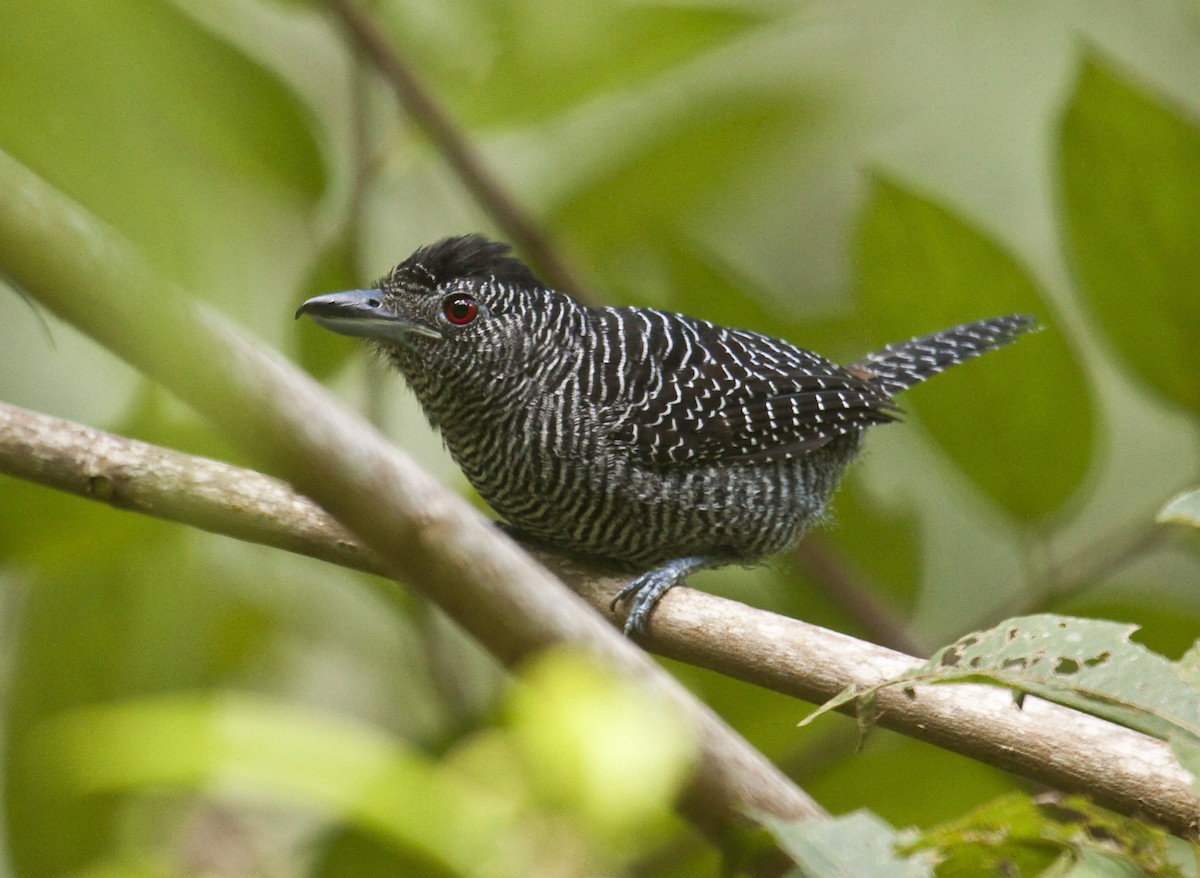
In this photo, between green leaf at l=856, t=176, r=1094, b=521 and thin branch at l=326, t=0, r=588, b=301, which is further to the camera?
thin branch at l=326, t=0, r=588, b=301

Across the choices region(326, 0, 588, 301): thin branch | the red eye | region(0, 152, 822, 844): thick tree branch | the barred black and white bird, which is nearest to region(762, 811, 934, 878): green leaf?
region(0, 152, 822, 844): thick tree branch

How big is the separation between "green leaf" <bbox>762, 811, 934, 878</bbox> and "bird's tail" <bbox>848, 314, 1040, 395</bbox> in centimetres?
218

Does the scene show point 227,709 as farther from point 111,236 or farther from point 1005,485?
point 1005,485

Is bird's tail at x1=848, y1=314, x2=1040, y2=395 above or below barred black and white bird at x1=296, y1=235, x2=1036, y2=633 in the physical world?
above

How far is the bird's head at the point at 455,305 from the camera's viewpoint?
124 inches

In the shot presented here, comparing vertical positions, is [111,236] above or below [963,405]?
below

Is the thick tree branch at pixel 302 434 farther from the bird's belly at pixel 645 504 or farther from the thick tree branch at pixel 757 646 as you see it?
the bird's belly at pixel 645 504

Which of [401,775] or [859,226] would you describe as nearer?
[401,775]

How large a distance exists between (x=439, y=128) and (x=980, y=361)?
1.61 metres

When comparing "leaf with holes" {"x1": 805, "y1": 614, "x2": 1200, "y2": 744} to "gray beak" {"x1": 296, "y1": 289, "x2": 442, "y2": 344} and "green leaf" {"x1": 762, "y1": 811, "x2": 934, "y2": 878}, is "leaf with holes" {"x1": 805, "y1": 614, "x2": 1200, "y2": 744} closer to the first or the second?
"green leaf" {"x1": 762, "y1": 811, "x2": 934, "y2": 878}

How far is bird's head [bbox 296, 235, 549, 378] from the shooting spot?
316 centimetres

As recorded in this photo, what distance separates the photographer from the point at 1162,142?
294cm

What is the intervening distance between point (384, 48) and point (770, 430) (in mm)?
1497

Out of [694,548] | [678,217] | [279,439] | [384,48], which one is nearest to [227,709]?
[279,439]
